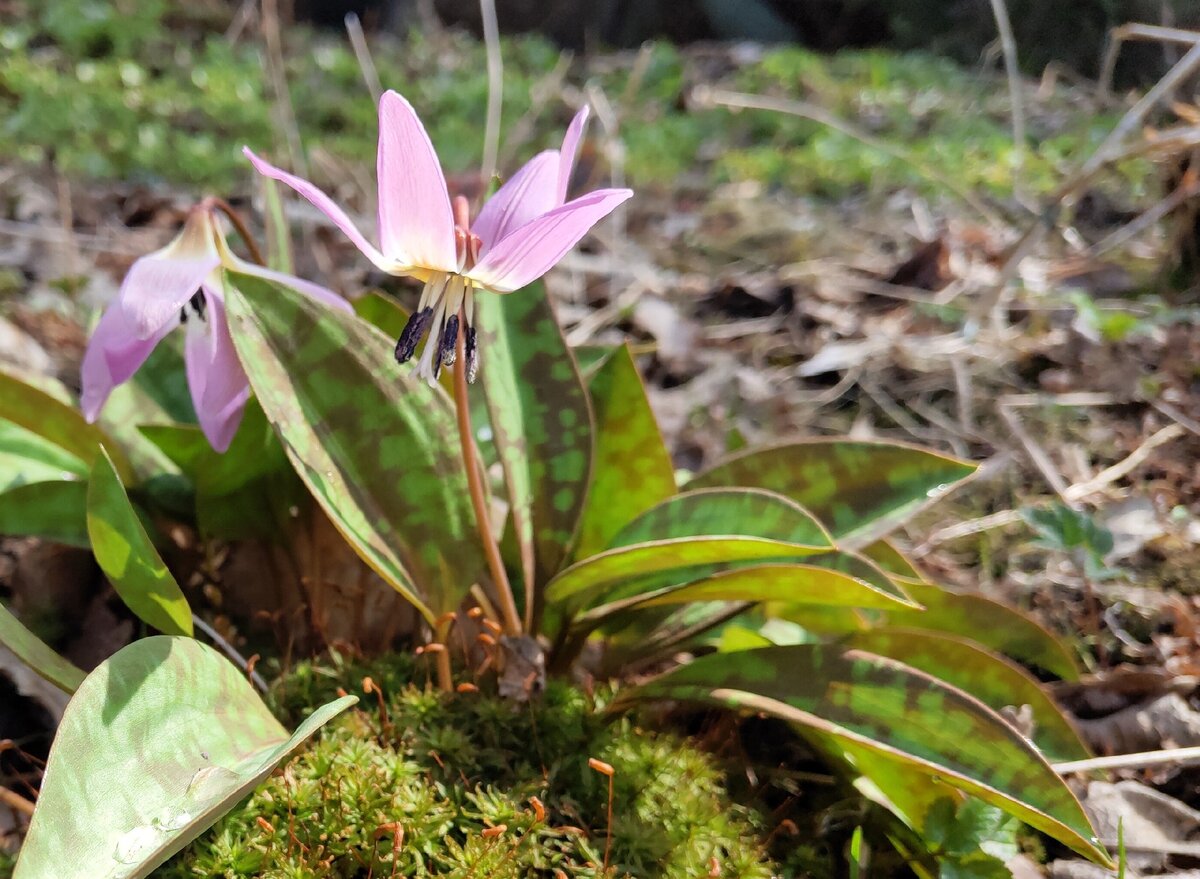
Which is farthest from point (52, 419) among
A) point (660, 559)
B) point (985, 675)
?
point (985, 675)

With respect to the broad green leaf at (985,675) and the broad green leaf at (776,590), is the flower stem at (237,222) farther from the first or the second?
the broad green leaf at (985,675)

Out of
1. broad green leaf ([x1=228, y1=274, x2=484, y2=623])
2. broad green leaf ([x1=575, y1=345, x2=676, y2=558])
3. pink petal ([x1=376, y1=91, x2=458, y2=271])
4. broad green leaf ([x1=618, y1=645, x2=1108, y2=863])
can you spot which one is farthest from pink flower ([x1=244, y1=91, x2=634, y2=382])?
broad green leaf ([x1=618, y1=645, x2=1108, y2=863])

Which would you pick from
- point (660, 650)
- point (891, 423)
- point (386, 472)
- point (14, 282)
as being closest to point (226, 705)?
point (386, 472)

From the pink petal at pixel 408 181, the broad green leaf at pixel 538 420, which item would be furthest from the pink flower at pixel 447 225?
the broad green leaf at pixel 538 420

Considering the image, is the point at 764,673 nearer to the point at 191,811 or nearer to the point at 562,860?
the point at 562,860

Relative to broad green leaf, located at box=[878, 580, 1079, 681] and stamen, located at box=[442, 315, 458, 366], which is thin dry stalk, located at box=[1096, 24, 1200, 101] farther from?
stamen, located at box=[442, 315, 458, 366]
